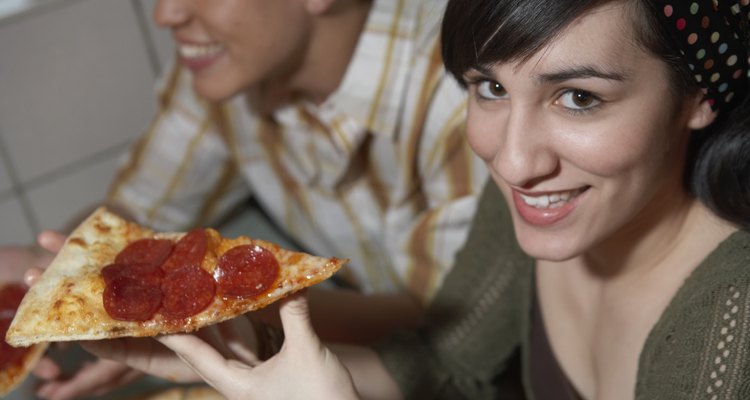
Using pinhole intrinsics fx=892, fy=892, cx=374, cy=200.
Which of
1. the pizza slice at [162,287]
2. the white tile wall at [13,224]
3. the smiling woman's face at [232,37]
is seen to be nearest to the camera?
the pizza slice at [162,287]

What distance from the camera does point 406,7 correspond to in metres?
1.48

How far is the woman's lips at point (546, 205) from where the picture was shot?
970 millimetres

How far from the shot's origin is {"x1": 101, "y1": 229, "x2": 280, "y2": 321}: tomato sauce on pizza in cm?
95

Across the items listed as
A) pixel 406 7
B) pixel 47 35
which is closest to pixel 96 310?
pixel 406 7

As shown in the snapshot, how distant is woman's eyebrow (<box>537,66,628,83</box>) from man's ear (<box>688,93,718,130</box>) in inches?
4.9

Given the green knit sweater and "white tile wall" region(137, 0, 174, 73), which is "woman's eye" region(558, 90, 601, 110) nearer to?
the green knit sweater

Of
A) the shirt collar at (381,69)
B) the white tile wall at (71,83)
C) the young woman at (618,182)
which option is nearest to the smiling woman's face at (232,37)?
the shirt collar at (381,69)

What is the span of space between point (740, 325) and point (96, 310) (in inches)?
26.9

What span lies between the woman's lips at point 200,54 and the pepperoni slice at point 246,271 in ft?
1.89

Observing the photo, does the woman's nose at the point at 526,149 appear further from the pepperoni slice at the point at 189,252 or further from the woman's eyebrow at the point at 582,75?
the pepperoni slice at the point at 189,252

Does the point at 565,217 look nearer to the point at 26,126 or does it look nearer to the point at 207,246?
the point at 207,246

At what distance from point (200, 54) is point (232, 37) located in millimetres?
85

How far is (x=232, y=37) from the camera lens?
1.44 metres

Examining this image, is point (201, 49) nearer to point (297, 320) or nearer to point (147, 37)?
point (147, 37)
